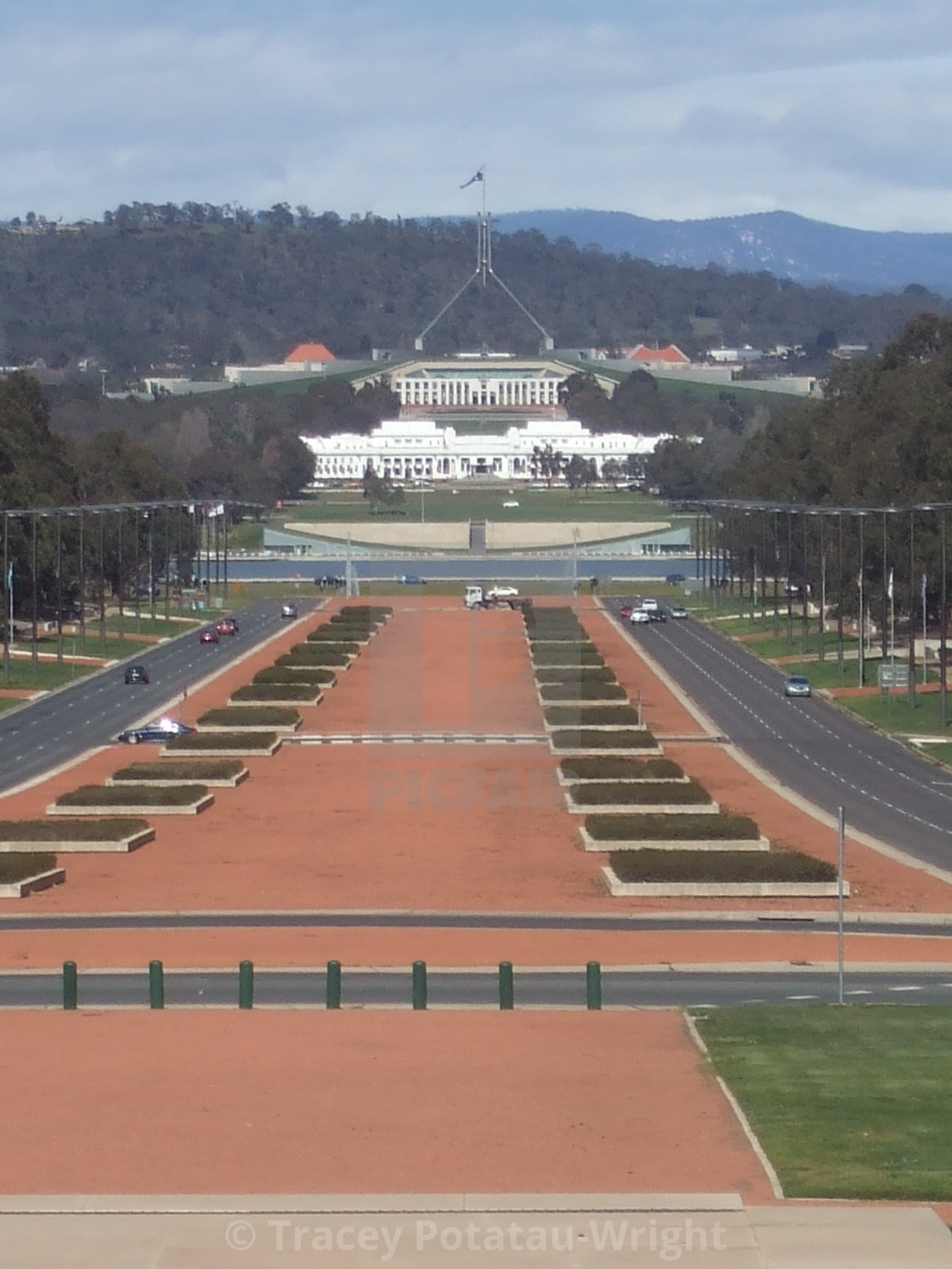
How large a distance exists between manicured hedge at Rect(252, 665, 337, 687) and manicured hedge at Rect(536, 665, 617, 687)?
7738 mm

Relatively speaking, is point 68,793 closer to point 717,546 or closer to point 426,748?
point 426,748

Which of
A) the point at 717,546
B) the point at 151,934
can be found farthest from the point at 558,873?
the point at 717,546

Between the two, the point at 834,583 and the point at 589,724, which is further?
the point at 834,583

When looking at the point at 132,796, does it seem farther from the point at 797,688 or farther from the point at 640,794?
the point at 797,688

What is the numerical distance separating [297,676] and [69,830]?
36614mm

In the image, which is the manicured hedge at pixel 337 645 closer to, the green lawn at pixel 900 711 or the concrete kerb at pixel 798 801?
the concrete kerb at pixel 798 801

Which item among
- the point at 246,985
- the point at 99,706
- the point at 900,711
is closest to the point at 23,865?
the point at 246,985

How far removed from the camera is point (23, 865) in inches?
1773

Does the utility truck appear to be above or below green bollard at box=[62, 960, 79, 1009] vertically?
below

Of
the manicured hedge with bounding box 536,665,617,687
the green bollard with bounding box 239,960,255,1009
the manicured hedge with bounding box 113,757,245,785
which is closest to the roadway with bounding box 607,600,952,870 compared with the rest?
the manicured hedge with bounding box 536,665,617,687

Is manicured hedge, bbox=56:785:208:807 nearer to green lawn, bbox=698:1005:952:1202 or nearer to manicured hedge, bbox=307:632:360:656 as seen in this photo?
green lawn, bbox=698:1005:952:1202

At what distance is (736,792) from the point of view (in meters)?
59.4

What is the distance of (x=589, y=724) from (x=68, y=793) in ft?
65.6

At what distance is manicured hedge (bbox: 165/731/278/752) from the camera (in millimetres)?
66875
